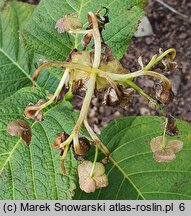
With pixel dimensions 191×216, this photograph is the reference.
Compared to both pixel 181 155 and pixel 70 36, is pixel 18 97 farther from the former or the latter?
pixel 181 155

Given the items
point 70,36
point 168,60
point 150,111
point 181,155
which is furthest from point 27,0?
point 168,60

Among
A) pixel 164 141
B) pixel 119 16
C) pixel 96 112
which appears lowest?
pixel 96 112

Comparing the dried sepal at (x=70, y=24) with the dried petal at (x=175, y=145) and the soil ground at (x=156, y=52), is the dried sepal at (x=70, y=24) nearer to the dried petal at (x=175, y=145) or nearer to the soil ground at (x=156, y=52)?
the dried petal at (x=175, y=145)

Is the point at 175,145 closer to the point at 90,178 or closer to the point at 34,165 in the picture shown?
the point at 90,178

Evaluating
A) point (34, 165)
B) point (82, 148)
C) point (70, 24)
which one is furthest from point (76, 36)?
point (82, 148)

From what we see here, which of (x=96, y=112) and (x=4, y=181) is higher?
(x=4, y=181)

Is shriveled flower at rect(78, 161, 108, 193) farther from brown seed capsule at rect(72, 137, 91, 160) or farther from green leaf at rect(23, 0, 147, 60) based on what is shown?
green leaf at rect(23, 0, 147, 60)
